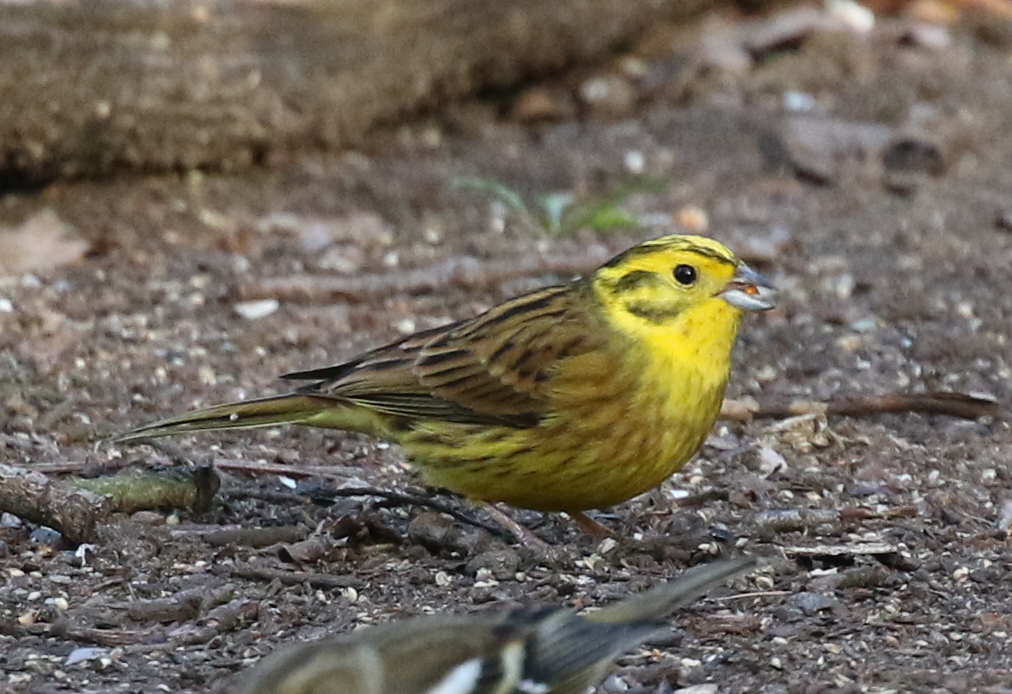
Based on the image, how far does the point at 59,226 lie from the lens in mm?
6902

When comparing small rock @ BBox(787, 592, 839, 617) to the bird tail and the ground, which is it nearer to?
the ground

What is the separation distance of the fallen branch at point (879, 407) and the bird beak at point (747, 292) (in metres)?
1.06

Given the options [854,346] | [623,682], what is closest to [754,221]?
[854,346]

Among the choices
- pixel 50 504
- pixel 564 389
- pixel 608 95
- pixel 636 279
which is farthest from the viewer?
pixel 608 95

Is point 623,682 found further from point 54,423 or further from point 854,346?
point 854,346

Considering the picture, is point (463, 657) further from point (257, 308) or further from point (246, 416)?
point (257, 308)

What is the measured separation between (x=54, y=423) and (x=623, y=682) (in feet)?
7.26

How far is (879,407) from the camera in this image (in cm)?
551

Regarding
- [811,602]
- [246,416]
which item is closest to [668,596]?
[811,602]

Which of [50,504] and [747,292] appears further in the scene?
[747,292]

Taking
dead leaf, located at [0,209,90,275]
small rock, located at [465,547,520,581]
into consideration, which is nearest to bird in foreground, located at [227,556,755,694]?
small rock, located at [465,547,520,581]

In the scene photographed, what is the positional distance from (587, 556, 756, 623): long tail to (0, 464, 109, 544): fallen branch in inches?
56.9

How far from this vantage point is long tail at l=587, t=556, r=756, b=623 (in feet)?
11.3

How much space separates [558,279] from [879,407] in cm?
159
